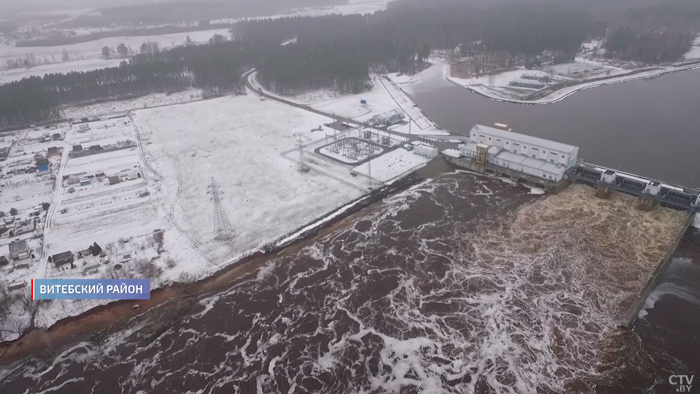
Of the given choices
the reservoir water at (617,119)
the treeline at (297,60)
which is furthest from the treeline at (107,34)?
the reservoir water at (617,119)

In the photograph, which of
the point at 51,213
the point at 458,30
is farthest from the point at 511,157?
the point at 458,30

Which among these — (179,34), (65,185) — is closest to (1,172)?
(65,185)

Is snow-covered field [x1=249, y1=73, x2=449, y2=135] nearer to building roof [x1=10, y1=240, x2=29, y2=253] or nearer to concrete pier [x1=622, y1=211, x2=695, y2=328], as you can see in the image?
concrete pier [x1=622, y1=211, x2=695, y2=328]

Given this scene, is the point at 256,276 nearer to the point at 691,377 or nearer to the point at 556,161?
the point at 691,377

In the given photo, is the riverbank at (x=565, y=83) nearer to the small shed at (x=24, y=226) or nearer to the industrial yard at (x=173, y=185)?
the industrial yard at (x=173, y=185)
